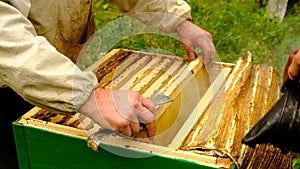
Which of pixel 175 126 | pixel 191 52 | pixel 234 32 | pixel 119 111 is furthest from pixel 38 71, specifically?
pixel 234 32

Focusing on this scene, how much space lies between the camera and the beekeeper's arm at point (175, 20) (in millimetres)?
2309

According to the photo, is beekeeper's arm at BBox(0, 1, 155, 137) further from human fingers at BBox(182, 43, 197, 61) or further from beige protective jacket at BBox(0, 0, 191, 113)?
human fingers at BBox(182, 43, 197, 61)

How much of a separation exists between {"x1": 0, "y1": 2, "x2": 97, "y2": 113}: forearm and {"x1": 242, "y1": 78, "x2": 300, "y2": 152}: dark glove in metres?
0.58

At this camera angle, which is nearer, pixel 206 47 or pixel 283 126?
pixel 283 126

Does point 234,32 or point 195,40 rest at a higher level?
point 195,40

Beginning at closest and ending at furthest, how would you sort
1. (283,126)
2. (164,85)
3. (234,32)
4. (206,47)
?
1. (283,126)
2. (164,85)
3. (206,47)
4. (234,32)

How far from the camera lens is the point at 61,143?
1.72 m

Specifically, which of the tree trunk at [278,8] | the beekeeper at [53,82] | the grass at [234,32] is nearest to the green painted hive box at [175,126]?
the beekeeper at [53,82]

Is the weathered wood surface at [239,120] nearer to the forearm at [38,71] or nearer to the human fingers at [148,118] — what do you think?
the human fingers at [148,118]

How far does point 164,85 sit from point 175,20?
47 centimetres

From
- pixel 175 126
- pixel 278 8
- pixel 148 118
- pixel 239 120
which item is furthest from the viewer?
pixel 278 8

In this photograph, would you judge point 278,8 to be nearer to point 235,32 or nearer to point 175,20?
point 235,32

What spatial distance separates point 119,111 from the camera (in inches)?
60.6

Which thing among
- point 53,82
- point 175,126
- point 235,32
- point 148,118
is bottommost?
point 235,32
